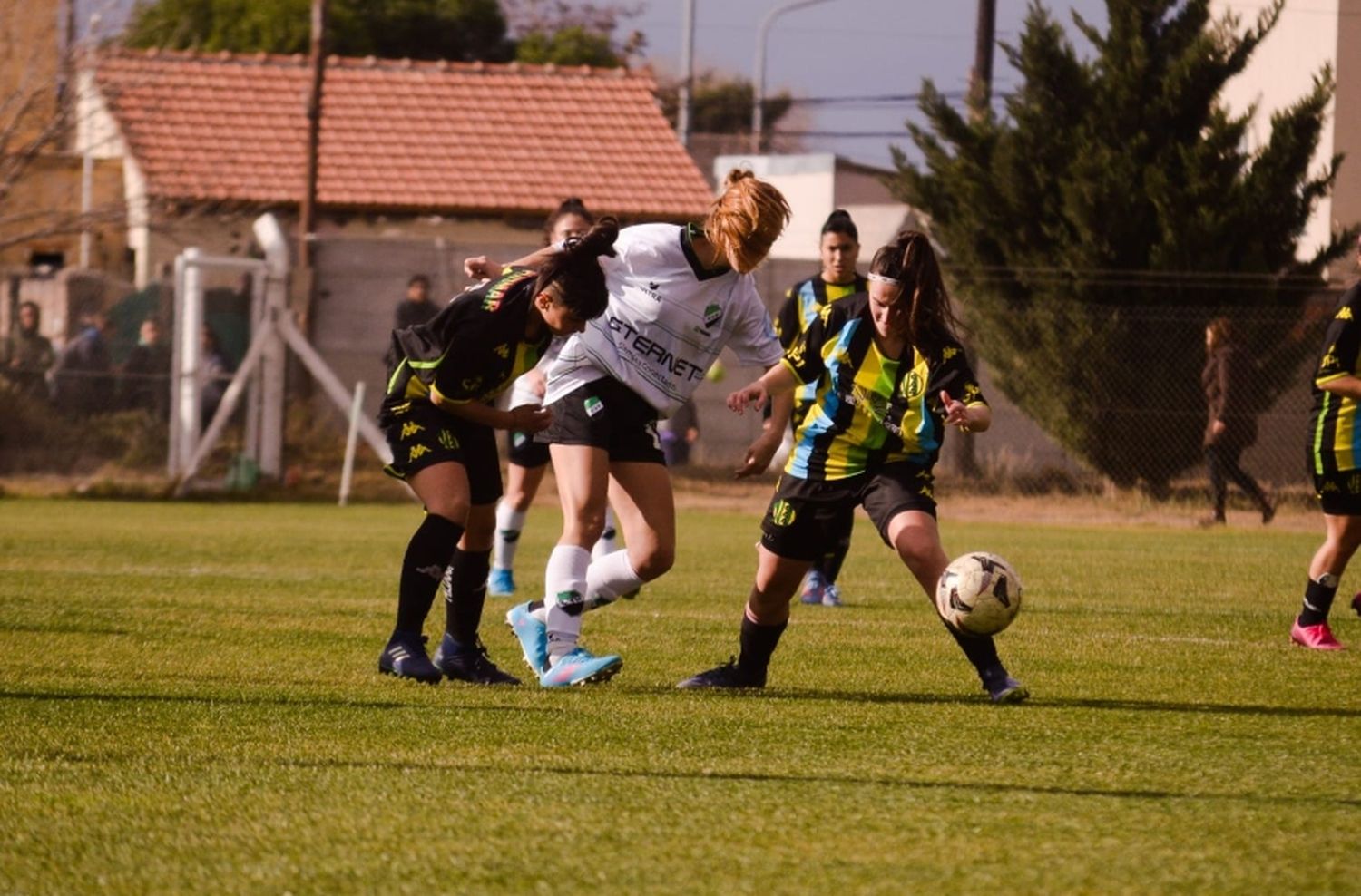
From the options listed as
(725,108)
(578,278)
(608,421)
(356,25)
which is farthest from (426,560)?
(725,108)

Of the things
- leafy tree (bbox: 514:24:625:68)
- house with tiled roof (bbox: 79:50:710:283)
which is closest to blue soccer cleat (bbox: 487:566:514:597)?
house with tiled roof (bbox: 79:50:710:283)

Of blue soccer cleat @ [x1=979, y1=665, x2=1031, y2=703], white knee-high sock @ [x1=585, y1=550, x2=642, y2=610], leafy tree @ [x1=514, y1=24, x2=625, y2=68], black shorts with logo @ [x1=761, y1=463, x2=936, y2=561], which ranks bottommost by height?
blue soccer cleat @ [x1=979, y1=665, x2=1031, y2=703]

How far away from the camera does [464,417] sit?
6.84 m

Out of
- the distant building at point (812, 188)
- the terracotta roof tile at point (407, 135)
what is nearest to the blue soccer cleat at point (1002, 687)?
the terracotta roof tile at point (407, 135)

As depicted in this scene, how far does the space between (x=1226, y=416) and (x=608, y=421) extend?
42.7 feet

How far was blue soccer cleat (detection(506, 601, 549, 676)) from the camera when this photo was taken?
23.4ft

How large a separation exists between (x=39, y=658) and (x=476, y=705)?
207 centimetres

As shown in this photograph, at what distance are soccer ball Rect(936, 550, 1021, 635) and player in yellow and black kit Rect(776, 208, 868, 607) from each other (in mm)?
3567

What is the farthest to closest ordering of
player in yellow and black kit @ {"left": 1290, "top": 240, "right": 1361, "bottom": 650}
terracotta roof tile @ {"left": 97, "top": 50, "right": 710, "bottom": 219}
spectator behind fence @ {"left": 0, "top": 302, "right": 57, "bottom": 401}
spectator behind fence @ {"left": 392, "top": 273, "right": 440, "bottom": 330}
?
terracotta roof tile @ {"left": 97, "top": 50, "right": 710, "bottom": 219}
spectator behind fence @ {"left": 0, "top": 302, "right": 57, "bottom": 401}
spectator behind fence @ {"left": 392, "top": 273, "right": 440, "bottom": 330}
player in yellow and black kit @ {"left": 1290, "top": 240, "right": 1361, "bottom": 650}

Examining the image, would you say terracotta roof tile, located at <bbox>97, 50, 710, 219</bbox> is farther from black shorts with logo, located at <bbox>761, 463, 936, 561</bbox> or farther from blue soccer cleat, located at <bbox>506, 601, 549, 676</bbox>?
black shorts with logo, located at <bbox>761, 463, 936, 561</bbox>

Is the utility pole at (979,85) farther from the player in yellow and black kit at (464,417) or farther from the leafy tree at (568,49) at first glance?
the leafy tree at (568,49)

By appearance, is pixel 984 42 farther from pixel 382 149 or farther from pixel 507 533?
pixel 507 533

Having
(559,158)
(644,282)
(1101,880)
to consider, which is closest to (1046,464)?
(559,158)

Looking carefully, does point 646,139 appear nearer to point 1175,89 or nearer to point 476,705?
point 1175,89
